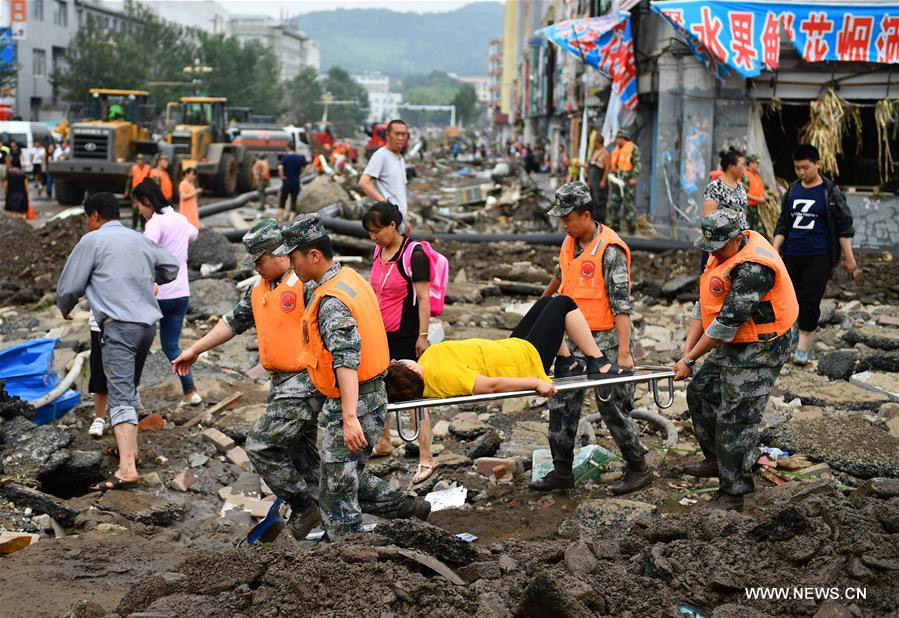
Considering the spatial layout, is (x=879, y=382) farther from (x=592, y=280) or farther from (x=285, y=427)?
(x=285, y=427)

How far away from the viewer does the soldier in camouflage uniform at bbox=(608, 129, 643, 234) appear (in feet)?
54.6

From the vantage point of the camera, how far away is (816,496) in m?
4.82

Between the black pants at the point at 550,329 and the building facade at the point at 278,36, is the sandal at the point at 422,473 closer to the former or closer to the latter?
the black pants at the point at 550,329

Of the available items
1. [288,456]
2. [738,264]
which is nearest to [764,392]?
[738,264]

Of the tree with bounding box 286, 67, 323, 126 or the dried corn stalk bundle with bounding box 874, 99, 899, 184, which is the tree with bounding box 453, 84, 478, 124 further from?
the dried corn stalk bundle with bounding box 874, 99, 899, 184

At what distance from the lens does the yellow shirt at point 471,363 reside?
212 inches

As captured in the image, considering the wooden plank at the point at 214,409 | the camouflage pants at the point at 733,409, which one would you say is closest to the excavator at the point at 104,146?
the wooden plank at the point at 214,409

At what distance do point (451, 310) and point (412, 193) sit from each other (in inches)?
848

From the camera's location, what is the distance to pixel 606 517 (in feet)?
17.5

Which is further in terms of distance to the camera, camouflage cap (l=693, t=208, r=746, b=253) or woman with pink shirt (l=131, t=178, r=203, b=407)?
woman with pink shirt (l=131, t=178, r=203, b=407)

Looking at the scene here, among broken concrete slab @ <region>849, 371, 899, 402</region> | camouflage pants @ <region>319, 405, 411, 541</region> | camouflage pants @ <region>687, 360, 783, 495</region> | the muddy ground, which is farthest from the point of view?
broken concrete slab @ <region>849, 371, 899, 402</region>

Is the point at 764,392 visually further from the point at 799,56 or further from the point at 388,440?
the point at 799,56

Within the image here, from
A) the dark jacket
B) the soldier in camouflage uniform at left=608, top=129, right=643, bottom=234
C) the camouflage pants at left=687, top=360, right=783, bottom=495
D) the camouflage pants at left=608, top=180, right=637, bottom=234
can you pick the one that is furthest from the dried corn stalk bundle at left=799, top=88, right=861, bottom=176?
the camouflage pants at left=687, top=360, right=783, bottom=495

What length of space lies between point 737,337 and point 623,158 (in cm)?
1167
